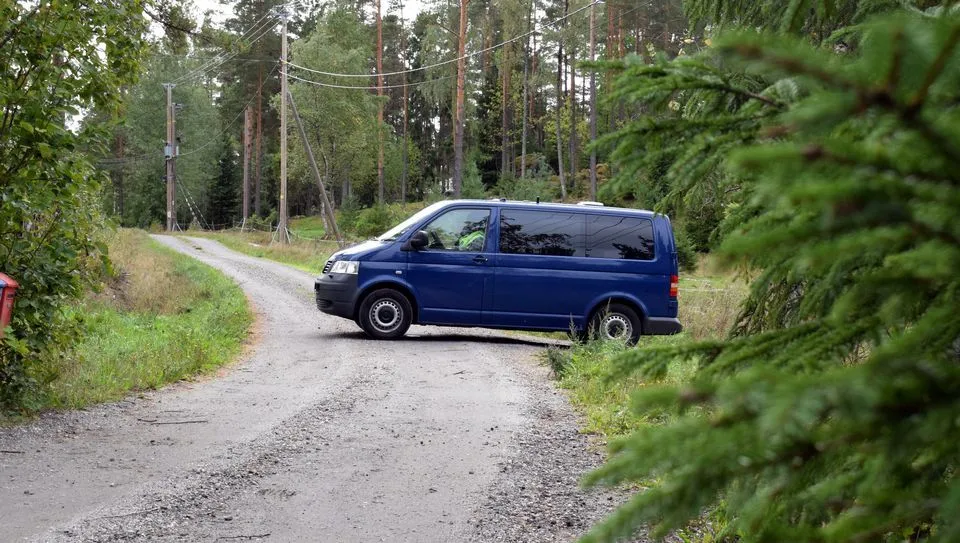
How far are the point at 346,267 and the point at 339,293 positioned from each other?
38 centimetres

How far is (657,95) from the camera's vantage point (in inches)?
73.0

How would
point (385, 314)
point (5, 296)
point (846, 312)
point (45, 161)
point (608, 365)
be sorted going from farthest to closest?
1. point (385, 314)
2. point (45, 161)
3. point (5, 296)
4. point (608, 365)
5. point (846, 312)

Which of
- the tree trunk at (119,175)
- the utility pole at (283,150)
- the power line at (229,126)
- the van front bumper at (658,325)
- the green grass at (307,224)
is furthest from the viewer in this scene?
the tree trunk at (119,175)

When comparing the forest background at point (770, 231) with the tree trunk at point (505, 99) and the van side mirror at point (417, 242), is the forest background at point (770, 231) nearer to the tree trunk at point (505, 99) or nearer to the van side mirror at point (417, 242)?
the van side mirror at point (417, 242)

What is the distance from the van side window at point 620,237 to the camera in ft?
43.9

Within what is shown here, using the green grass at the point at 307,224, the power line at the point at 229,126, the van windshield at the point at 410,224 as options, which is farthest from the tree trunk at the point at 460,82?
the green grass at the point at 307,224

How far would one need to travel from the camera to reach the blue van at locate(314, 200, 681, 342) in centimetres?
1327

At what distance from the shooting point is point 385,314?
13.3m

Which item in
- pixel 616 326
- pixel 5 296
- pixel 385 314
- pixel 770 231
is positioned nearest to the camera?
pixel 770 231

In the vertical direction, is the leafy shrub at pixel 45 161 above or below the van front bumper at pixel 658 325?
above

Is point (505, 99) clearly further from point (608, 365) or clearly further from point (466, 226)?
point (608, 365)

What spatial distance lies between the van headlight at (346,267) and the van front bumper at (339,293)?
1.8 inches

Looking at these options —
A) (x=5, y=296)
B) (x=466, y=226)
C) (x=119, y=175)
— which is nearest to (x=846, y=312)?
(x=5, y=296)

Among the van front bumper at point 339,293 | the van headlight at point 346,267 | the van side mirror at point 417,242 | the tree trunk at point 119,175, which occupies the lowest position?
the van front bumper at point 339,293
